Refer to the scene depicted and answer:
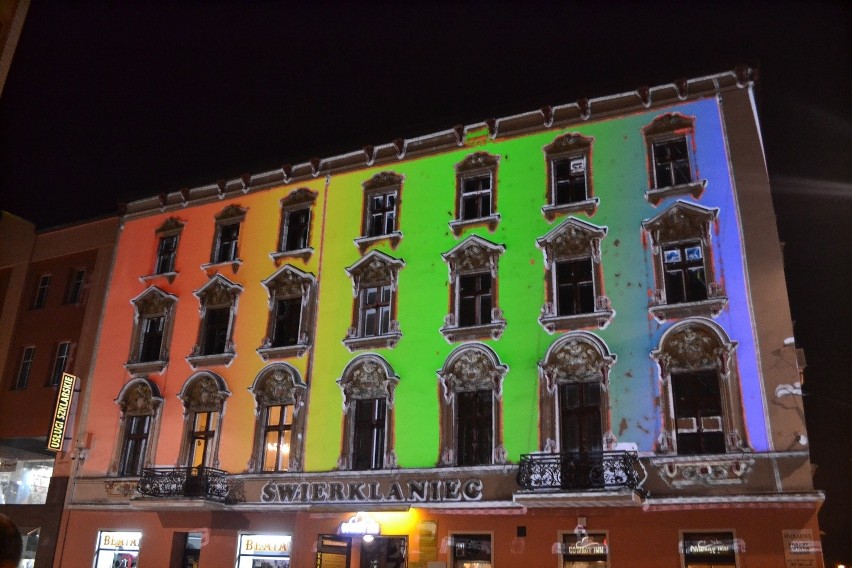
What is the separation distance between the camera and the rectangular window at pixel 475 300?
20.9 metres

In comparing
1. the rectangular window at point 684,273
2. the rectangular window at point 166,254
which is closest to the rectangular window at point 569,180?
the rectangular window at point 684,273

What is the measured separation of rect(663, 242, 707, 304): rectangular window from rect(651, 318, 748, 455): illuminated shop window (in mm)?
867

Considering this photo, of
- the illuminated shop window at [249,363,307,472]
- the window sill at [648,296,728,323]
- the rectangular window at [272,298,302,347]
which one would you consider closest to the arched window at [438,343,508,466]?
the window sill at [648,296,728,323]

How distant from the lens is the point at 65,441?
25.3m

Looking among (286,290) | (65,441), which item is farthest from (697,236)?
(65,441)

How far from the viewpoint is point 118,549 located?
74.7 ft

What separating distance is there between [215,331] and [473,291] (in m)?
9.64

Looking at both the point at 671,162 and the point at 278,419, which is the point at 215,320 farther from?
the point at 671,162

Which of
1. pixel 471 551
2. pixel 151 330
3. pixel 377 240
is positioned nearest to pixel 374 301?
pixel 377 240

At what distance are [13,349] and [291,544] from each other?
50.3ft

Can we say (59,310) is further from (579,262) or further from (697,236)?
(697,236)

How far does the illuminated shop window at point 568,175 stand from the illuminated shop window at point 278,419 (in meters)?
9.71

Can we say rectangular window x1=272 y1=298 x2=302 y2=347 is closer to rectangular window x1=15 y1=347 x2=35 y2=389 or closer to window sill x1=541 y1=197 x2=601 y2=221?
window sill x1=541 y1=197 x2=601 y2=221

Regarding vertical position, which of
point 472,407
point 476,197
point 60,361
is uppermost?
point 476,197
